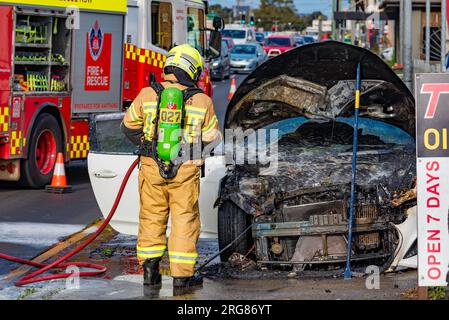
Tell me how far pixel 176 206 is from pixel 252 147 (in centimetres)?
128

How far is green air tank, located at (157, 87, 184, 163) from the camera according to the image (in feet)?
25.4

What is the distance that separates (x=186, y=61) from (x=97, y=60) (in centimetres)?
700

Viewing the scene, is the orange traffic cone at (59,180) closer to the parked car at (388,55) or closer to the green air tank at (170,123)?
the green air tank at (170,123)

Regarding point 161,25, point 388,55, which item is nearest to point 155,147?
point 161,25

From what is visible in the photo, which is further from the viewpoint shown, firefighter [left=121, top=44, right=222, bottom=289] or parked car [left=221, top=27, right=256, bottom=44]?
parked car [left=221, top=27, right=256, bottom=44]

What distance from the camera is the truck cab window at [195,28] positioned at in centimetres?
1728

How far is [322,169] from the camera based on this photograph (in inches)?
345

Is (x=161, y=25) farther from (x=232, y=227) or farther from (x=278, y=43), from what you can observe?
(x=278, y=43)

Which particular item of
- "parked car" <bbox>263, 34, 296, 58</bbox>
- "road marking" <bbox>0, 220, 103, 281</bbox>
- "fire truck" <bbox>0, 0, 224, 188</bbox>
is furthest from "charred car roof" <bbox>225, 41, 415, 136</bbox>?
"parked car" <bbox>263, 34, 296, 58</bbox>

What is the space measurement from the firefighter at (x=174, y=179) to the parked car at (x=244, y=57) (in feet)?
142

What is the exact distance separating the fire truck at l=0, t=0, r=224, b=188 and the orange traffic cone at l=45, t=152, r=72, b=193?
260 millimetres

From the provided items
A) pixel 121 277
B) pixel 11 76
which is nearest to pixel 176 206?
pixel 121 277

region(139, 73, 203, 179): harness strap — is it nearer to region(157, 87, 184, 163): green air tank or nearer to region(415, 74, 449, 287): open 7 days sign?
region(157, 87, 184, 163): green air tank
